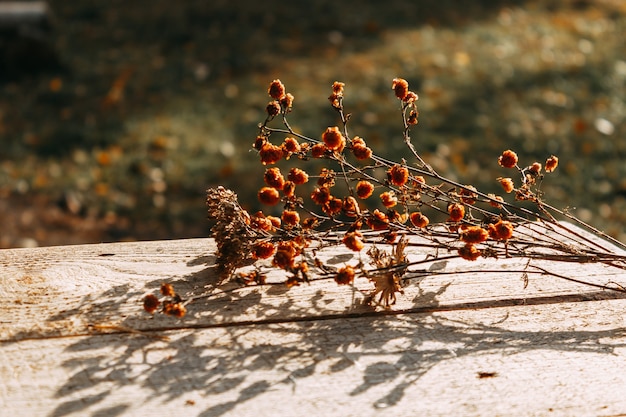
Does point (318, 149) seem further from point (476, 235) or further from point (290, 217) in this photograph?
point (476, 235)

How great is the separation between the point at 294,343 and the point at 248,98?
3.75 m

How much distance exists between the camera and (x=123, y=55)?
5543mm

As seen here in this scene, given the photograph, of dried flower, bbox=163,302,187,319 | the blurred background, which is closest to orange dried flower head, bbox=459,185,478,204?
dried flower, bbox=163,302,187,319

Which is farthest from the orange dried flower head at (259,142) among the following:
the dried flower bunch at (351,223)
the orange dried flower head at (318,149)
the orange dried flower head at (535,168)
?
the orange dried flower head at (535,168)

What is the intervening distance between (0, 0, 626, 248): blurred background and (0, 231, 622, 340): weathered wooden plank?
6.97ft

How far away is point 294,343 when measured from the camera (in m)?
1.44

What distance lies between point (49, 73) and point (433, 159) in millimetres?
2766

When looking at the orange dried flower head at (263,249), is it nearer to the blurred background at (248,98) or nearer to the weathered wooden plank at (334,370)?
the weathered wooden plank at (334,370)

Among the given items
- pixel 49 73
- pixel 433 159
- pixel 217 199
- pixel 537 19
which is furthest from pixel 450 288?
pixel 537 19

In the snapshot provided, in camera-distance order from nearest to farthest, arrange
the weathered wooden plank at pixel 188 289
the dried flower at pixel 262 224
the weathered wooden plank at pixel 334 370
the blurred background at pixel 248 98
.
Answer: the weathered wooden plank at pixel 334 370 < the weathered wooden plank at pixel 188 289 < the dried flower at pixel 262 224 < the blurred background at pixel 248 98

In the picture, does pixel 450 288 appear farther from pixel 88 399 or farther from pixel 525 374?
pixel 88 399

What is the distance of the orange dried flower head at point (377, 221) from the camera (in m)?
1.64

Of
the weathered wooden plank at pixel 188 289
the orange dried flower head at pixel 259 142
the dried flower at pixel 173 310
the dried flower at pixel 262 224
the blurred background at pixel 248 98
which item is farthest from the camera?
the blurred background at pixel 248 98

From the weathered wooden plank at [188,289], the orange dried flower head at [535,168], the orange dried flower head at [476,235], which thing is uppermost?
the orange dried flower head at [535,168]
